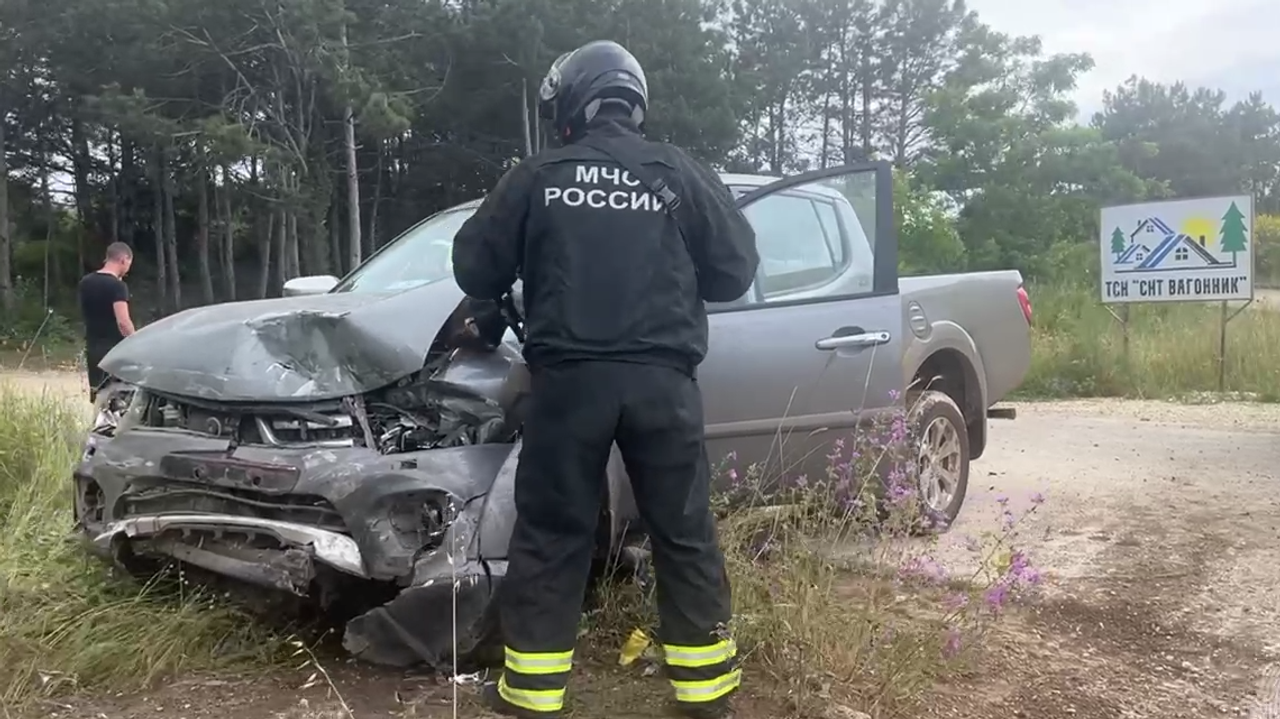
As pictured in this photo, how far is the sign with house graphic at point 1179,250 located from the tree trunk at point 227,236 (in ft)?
71.1

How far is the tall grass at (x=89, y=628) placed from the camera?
3.21 metres

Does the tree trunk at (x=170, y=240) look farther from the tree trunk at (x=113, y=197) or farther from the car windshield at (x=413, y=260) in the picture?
the car windshield at (x=413, y=260)

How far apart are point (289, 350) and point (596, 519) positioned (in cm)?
117

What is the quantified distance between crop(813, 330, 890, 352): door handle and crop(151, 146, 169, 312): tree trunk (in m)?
28.8

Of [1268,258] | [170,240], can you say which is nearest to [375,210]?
[170,240]

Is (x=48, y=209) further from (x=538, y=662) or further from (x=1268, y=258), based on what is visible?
(x=1268, y=258)

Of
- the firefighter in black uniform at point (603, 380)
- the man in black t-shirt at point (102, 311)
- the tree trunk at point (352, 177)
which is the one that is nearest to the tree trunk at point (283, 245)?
the tree trunk at point (352, 177)

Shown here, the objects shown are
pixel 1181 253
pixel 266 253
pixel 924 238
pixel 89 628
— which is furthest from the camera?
pixel 266 253

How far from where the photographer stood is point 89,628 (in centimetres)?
337

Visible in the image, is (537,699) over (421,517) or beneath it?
beneath

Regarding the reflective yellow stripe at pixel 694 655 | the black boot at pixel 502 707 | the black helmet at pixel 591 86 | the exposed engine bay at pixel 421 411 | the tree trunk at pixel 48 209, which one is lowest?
the black boot at pixel 502 707

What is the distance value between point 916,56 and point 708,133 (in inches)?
660

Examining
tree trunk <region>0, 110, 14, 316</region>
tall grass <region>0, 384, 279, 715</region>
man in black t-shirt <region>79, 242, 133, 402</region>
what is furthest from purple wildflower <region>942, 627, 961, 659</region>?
tree trunk <region>0, 110, 14, 316</region>

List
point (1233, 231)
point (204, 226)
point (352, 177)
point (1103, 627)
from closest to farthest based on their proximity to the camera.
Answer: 1. point (1103, 627)
2. point (1233, 231)
3. point (352, 177)
4. point (204, 226)
